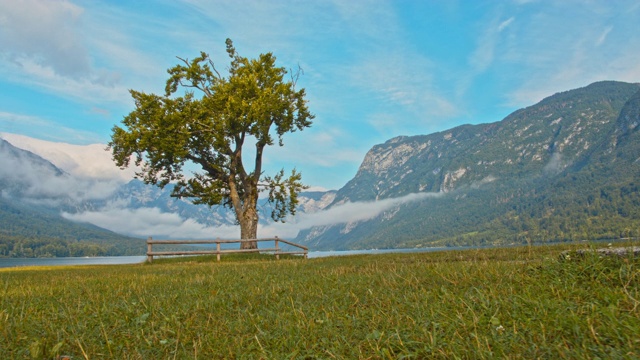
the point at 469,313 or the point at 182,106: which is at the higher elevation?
the point at 182,106

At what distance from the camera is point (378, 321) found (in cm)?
511

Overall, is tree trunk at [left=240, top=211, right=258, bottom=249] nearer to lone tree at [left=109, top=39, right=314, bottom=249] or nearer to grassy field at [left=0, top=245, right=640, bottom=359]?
lone tree at [left=109, top=39, right=314, bottom=249]

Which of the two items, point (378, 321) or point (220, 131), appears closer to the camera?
point (378, 321)

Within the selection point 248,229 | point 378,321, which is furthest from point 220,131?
point 378,321

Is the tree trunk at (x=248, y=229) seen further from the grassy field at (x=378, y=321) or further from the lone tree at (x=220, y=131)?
the grassy field at (x=378, y=321)

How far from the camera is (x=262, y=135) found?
37.5 meters

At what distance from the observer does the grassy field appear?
3951 millimetres

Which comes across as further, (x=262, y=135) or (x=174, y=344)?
(x=262, y=135)

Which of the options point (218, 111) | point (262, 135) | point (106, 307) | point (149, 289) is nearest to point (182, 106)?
point (218, 111)

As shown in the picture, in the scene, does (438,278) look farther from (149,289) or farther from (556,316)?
(149,289)

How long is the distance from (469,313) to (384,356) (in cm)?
165

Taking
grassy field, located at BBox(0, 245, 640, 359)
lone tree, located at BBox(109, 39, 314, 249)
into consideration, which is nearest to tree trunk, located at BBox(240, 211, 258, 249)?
lone tree, located at BBox(109, 39, 314, 249)

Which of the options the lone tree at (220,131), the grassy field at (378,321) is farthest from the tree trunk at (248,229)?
the grassy field at (378,321)

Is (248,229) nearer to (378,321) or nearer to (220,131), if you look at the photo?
(220,131)
